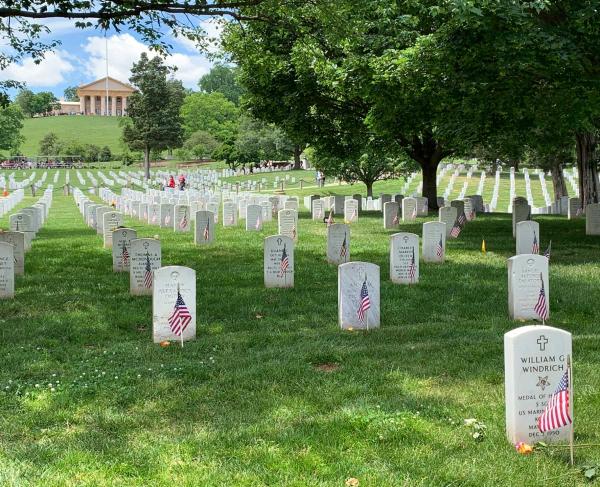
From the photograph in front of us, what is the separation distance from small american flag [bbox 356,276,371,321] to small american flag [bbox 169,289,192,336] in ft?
7.22

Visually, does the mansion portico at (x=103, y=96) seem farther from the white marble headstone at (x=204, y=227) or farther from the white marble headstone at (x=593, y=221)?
the white marble headstone at (x=593, y=221)

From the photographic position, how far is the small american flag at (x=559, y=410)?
4.79 metres

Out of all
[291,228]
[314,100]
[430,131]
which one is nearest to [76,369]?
[291,228]

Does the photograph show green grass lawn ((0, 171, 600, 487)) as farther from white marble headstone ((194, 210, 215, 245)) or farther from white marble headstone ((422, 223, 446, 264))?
white marble headstone ((194, 210, 215, 245))

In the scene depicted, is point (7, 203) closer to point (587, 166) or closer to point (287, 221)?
point (287, 221)

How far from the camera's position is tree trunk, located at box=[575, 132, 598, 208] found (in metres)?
25.6

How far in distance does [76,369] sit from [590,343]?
558 cm

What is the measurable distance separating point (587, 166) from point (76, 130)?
13000 centimetres

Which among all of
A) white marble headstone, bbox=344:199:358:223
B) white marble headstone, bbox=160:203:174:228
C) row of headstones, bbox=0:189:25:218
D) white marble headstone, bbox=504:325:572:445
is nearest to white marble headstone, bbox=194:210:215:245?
white marble headstone, bbox=160:203:174:228

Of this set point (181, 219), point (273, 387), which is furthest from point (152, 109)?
point (273, 387)

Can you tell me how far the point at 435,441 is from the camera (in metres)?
5.08

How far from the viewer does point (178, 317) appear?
27.3 ft

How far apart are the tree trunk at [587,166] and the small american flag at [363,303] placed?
63.8 feet

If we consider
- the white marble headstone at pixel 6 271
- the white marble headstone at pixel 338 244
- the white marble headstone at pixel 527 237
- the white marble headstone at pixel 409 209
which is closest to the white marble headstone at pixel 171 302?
the white marble headstone at pixel 6 271
